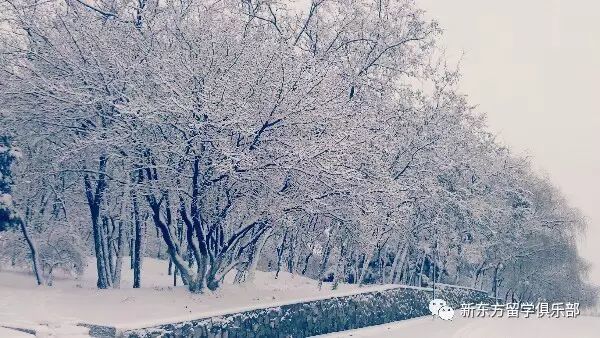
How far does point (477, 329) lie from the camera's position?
20.8 metres

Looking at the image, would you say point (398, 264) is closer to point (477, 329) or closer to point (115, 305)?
point (477, 329)

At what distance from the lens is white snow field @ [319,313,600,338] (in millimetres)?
18562

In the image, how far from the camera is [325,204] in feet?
49.7

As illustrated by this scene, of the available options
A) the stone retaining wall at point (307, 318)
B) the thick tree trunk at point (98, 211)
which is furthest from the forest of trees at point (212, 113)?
the stone retaining wall at point (307, 318)

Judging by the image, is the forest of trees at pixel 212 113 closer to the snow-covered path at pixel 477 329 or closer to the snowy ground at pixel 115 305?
the snowy ground at pixel 115 305

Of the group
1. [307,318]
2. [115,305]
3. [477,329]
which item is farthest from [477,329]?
[115,305]

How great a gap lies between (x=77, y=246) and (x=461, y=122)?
19.7m

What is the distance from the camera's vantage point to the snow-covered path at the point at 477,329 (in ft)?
61.0

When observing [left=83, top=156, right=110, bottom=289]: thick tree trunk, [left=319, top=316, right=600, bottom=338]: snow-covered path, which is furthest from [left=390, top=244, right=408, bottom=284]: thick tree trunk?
[left=83, top=156, right=110, bottom=289]: thick tree trunk

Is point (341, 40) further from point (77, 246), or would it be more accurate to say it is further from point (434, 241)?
point (77, 246)

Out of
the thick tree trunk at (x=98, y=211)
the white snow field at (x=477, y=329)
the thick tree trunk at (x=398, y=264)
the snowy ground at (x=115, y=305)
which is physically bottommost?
the white snow field at (x=477, y=329)

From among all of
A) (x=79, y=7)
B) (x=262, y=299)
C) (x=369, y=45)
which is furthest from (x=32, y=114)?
(x=369, y=45)

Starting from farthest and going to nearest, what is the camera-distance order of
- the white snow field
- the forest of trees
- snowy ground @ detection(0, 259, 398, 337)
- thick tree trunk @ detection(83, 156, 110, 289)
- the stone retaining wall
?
the white snow field < thick tree trunk @ detection(83, 156, 110, 289) < the forest of trees < the stone retaining wall < snowy ground @ detection(0, 259, 398, 337)

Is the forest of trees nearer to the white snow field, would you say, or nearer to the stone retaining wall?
the stone retaining wall
